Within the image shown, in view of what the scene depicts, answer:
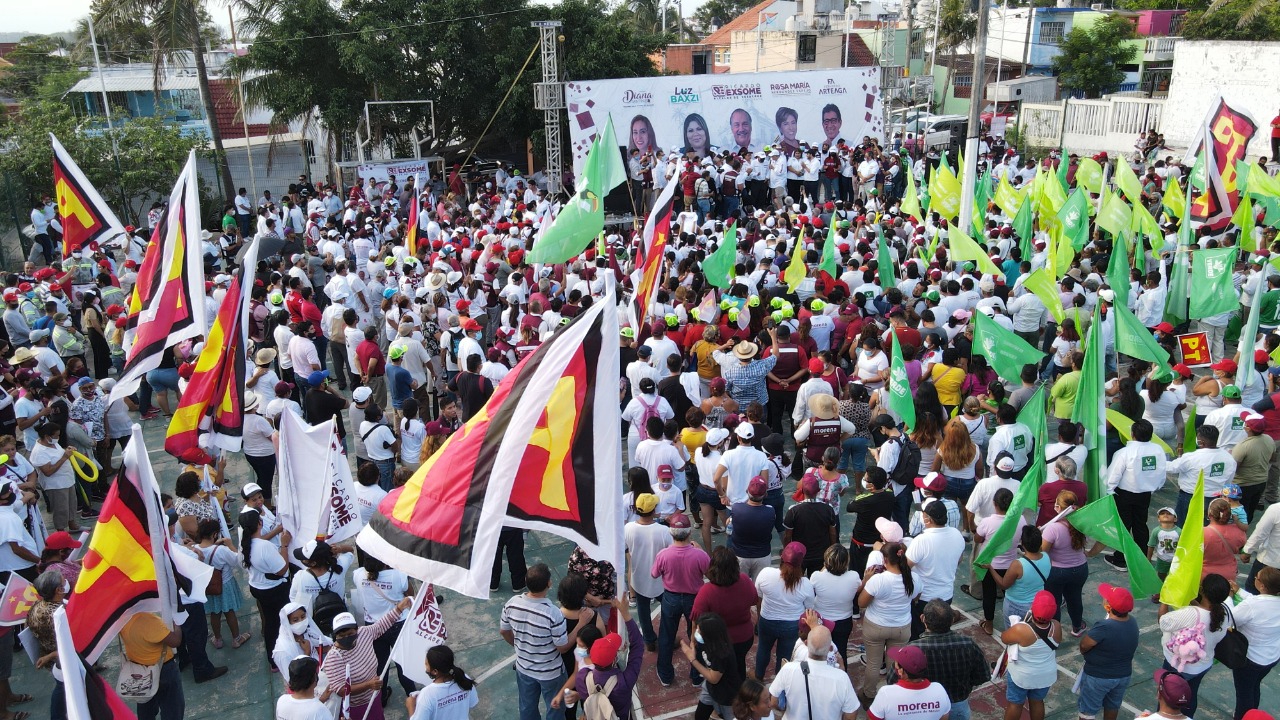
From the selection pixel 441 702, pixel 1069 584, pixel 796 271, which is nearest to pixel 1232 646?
pixel 1069 584

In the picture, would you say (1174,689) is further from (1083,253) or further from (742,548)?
(1083,253)

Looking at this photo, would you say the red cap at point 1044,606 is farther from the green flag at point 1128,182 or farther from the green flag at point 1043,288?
the green flag at point 1128,182

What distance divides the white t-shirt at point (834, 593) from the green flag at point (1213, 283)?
6852 mm

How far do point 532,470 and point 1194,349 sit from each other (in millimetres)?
6918

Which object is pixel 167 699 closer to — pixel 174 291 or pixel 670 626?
pixel 670 626

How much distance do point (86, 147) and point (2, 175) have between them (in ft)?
6.33

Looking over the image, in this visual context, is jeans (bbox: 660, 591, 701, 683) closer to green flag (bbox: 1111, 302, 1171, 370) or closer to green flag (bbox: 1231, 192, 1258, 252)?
green flag (bbox: 1111, 302, 1171, 370)

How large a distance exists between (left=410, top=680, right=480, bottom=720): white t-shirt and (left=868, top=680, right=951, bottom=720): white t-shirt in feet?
7.02

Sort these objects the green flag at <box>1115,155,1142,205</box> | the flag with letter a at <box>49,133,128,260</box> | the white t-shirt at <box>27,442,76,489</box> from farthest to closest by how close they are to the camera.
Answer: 1. the green flag at <box>1115,155,1142,205</box>
2. the flag with letter a at <box>49,133,128,260</box>
3. the white t-shirt at <box>27,442,76,489</box>

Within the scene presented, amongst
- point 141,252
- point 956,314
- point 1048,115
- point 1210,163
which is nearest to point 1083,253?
point 1210,163

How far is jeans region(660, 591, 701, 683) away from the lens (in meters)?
6.13

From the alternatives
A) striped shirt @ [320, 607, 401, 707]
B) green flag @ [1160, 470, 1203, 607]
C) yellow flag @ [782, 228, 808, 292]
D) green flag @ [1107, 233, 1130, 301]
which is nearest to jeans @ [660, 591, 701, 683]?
striped shirt @ [320, 607, 401, 707]

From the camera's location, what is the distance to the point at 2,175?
2005cm

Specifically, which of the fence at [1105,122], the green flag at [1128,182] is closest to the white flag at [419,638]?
the green flag at [1128,182]
